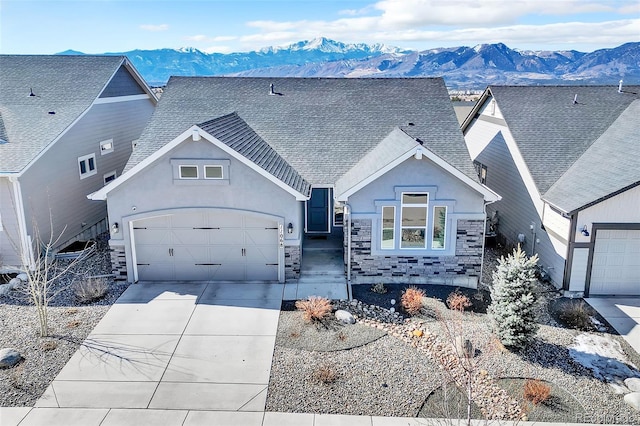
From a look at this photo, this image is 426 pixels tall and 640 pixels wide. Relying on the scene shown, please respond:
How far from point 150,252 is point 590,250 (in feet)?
40.7

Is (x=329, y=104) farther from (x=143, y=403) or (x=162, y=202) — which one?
(x=143, y=403)

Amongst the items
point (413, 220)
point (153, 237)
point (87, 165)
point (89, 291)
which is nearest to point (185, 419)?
point (89, 291)

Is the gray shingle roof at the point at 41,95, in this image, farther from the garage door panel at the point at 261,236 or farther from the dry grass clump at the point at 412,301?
the dry grass clump at the point at 412,301

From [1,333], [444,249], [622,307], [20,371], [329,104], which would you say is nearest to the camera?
[20,371]

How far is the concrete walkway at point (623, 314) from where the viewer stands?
11859 mm

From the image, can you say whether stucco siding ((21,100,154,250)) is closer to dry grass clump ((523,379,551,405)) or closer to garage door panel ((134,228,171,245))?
garage door panel ((134,228,171,245))

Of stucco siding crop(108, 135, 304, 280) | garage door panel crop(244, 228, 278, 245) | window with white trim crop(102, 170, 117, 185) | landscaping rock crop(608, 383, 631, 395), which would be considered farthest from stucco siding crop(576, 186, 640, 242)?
window with white trim crop(102, 170, 117, 185)

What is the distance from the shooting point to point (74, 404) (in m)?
9.24

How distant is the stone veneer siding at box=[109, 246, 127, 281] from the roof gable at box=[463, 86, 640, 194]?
12.6 metres

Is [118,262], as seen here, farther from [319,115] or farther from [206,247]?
[319,115]

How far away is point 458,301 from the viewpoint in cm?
1289

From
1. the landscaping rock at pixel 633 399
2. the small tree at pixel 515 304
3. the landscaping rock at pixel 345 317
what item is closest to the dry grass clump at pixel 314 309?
the landscaping rock at pixel 345 317

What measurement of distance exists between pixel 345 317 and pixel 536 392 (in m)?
4.58

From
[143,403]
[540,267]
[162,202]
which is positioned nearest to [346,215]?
[162,202]
